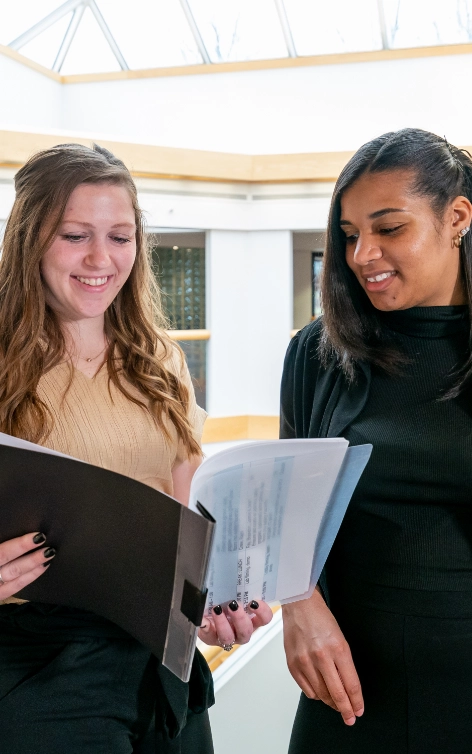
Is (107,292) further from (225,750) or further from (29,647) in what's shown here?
(225,750)

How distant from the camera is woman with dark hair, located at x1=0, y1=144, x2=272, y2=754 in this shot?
1.13 meters

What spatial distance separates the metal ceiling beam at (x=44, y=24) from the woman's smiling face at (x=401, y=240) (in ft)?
29.2

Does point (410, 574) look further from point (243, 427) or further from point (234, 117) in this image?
point (234, 117)

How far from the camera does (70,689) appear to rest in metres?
1.14

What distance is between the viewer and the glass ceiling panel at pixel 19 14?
339 inches

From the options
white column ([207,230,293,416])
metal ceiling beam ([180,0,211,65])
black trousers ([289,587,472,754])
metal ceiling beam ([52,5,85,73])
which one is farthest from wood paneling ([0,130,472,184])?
black trousers ([289,587,472,754])

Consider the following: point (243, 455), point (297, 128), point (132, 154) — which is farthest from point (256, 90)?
point (243, 455)

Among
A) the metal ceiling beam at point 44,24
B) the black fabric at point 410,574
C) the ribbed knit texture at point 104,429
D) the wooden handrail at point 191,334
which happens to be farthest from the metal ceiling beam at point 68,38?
the black fabric at point 410,574

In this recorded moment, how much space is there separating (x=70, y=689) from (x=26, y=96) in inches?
370

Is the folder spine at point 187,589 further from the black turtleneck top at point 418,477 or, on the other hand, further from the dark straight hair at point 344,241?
the dark straight hair at point 344,241

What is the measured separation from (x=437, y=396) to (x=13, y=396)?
0.69 metres

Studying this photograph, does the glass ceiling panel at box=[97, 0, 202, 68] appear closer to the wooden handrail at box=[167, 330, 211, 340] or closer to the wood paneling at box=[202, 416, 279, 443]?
the wooden handrail at box=[167, 330, 211, 340]

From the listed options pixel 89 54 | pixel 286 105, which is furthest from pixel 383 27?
pixel 89 54

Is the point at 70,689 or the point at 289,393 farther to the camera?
the point at 289,393
